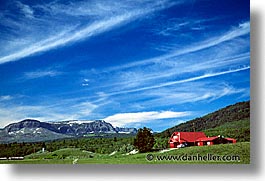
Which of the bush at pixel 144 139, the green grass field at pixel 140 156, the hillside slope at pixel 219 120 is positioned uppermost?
the hillside slope at pixel 219 120

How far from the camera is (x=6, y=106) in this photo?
8.93 ft

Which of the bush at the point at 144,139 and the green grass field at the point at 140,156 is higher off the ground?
the bush at the point at 144,139

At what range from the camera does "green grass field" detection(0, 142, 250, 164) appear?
249 cm

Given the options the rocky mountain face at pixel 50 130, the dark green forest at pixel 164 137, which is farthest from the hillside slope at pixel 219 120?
the rocky mountain face at pixel 50 130

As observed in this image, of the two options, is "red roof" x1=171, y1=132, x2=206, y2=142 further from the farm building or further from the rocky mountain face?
the rocky mountain face

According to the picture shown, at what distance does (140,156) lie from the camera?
8.48 ft

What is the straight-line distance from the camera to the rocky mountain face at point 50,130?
2.64 meters

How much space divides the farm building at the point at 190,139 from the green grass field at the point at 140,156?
22 mm

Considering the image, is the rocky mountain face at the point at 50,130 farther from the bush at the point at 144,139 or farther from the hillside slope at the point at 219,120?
the hillside slope at the point at 219,120

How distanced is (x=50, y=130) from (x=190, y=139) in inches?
26.9

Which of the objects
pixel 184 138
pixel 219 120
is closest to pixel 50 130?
pixel 184 138

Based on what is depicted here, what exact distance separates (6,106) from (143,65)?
71cm

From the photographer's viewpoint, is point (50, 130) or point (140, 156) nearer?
point (140, 156)

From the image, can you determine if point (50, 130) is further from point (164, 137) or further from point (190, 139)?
point (190, 139)
